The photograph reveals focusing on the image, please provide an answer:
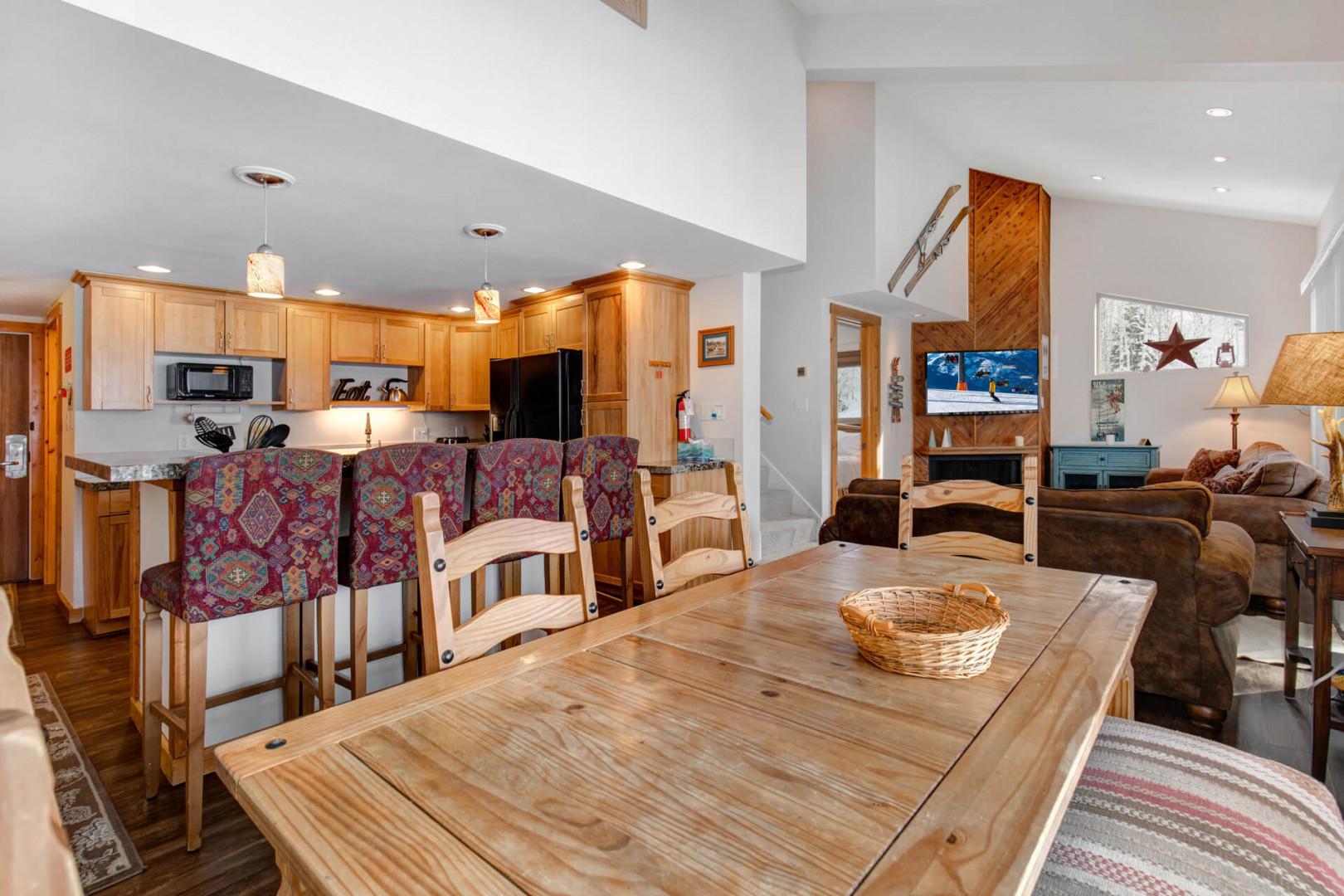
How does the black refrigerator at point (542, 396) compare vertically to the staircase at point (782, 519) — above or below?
above

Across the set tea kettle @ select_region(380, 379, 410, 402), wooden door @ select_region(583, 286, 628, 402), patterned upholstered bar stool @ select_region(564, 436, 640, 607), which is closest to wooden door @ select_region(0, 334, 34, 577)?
tea kettle @ select_region(380, 379, 410, 402)

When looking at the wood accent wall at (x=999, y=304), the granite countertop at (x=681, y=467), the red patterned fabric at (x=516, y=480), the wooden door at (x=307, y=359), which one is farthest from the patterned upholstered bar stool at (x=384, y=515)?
the wood accent wall at (x=999, y=304)

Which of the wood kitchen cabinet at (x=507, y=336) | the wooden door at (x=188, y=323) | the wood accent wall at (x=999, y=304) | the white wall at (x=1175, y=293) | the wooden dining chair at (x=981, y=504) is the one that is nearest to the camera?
the wooden dining chair at (x=981, y=504)

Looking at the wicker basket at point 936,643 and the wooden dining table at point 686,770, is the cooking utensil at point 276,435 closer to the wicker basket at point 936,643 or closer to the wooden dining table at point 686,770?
the wooden dining table at point 686,770

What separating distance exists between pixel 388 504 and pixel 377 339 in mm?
3832

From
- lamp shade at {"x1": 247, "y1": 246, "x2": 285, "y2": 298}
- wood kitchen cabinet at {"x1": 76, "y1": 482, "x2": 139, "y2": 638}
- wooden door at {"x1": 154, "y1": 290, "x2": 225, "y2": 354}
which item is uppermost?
wooden door at {"x1": 154, "y1": 290, "x2": 225, "y2": 354}

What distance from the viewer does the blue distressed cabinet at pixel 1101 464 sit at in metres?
7.12

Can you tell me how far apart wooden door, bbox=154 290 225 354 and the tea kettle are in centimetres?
130

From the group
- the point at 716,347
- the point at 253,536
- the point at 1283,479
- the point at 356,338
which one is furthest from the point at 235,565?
the point at 1283,479

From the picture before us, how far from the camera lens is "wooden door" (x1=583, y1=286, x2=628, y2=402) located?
4598 mm

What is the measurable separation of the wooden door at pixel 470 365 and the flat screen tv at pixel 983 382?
4824 millimetres

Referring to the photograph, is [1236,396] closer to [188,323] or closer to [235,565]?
[235,565]

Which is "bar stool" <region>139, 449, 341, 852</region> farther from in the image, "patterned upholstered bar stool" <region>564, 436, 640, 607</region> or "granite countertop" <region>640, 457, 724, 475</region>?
"granite countertop" <region>640, 457, 724, 475</region>

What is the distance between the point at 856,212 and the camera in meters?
5.77
